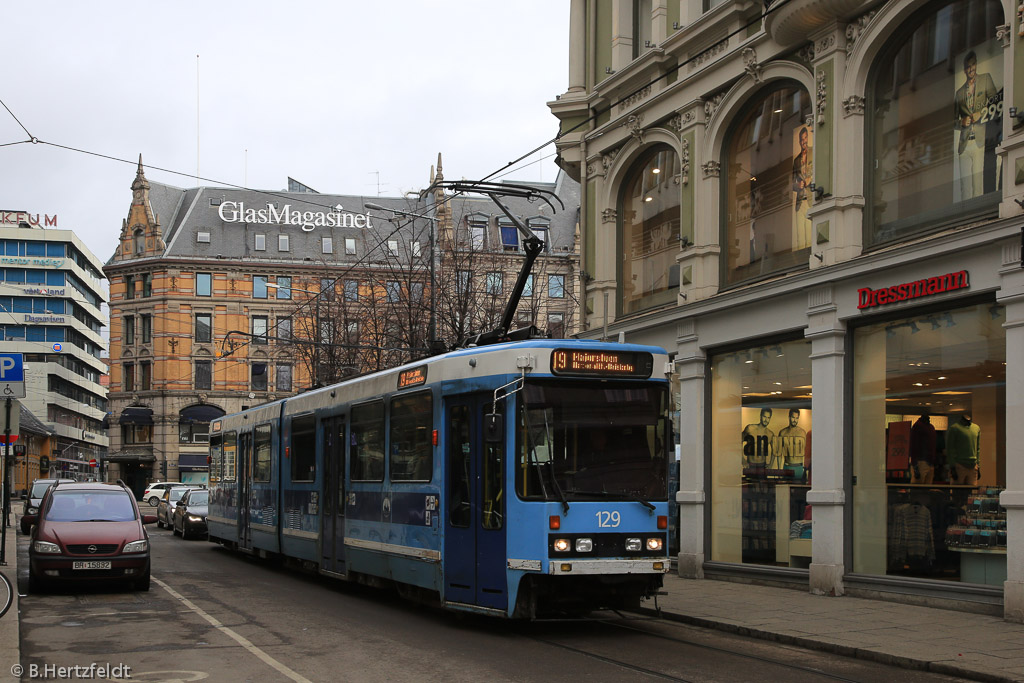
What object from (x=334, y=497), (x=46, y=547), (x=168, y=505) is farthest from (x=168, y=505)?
(x=46, y=547)

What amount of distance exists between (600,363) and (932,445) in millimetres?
5246

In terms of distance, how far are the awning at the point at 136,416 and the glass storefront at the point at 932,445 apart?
225 ft

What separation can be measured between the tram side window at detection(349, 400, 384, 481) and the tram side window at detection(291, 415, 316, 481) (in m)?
2.19

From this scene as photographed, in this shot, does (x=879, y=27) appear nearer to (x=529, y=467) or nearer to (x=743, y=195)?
(x=743, y=195)

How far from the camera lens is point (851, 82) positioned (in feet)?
55.5

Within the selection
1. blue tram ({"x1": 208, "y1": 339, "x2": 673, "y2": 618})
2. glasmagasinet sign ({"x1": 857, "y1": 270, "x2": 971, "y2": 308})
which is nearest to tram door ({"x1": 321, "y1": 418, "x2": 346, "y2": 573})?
blue tram ({"x1": 208, "y1": 339, "x2": 673, "y2": 618})

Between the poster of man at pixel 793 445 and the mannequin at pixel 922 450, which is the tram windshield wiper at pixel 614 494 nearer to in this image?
the mannequin at pixel 922 450

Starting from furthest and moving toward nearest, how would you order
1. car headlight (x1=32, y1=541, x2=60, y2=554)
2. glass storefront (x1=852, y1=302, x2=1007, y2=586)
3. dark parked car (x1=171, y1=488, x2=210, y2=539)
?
1. dark parked car (x1=171, y1=488, x2=210, y2=539)
2. car headlight (x1=32, y1=541, x2=60, y2=554)
3. glass storefront (x1=852, y1=302, x2=1007, y2=586)

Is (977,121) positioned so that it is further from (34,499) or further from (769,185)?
(34,499)

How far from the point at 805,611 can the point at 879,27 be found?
7924 millimetres

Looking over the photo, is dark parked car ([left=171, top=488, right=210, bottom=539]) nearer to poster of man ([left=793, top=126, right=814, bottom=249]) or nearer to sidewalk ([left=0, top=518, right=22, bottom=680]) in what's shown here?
sidewalk ([left=0, top=518, right=22, bottom=680])

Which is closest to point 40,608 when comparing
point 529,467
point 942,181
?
point 529,467

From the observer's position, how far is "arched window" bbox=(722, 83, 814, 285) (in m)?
18.3

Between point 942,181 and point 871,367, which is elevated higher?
point 942,181
